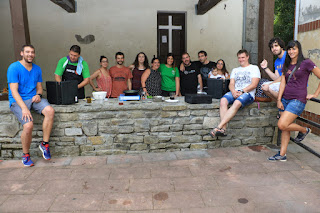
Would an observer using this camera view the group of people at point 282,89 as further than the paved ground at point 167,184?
Yes

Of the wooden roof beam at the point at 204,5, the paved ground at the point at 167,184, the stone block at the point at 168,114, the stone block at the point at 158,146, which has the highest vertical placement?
the wooden roof beam at the point at 204,5

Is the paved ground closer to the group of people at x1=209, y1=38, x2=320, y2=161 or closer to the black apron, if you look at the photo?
the group of people at x1=209, y1=38, x2=320, y2=161

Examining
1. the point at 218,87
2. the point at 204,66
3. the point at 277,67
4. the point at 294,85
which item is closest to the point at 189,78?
the point at 204,66

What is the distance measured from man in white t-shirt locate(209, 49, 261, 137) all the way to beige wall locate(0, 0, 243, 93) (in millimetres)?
3012

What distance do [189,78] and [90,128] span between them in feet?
7.26

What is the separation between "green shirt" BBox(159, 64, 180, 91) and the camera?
196 inches

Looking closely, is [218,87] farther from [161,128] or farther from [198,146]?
[161,128]

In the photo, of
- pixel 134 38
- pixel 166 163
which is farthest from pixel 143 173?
pixel 134 38

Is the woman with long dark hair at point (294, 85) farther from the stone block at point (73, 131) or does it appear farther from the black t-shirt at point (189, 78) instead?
the stone block at point (73, 131)

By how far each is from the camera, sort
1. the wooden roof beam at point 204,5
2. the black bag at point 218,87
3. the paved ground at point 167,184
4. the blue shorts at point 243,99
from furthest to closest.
Answer: the wooden roof beam at point 204,5
the black bag at point 218,87
the blue shorts at point 243,99
the paved ground at point 167,184

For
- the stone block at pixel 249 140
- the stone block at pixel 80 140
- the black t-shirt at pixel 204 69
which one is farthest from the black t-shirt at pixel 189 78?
the stone block at pixel 80 140

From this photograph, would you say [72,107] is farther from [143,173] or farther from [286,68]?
[286,68]

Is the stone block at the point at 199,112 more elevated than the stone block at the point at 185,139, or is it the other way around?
the stone block at the point at 199,112

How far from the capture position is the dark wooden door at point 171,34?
6.95m
